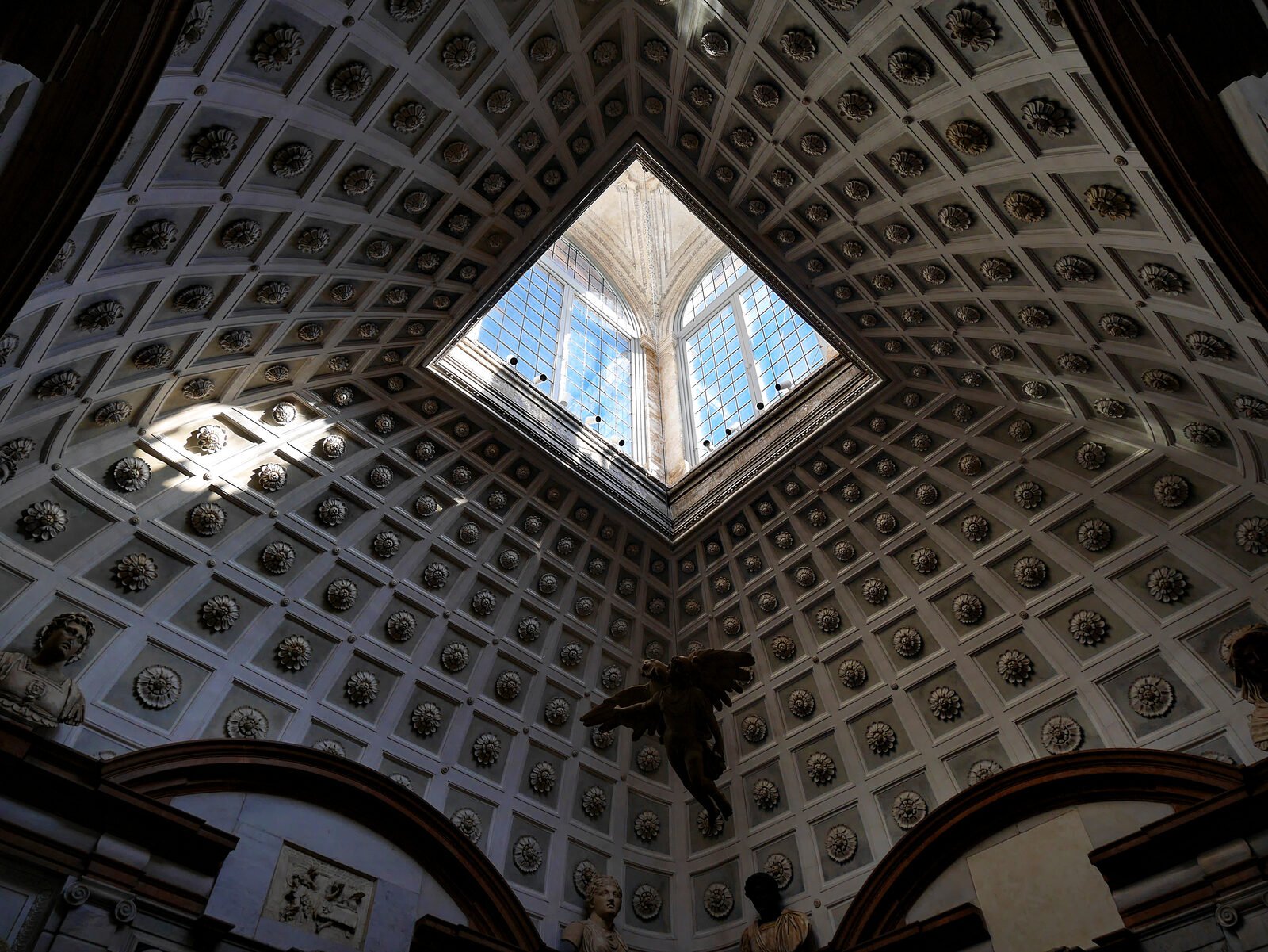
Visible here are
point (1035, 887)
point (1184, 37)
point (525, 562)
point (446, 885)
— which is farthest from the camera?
point (525, 562)

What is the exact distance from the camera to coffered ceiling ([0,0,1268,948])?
11266 mm

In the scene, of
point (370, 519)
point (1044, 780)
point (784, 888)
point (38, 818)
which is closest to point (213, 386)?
point (370, 519)

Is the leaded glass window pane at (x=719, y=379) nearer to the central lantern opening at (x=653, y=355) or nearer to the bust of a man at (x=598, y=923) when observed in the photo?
the central lantern opening at (x=653, y=355)

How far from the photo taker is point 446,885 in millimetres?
13922

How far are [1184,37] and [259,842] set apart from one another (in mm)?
13517

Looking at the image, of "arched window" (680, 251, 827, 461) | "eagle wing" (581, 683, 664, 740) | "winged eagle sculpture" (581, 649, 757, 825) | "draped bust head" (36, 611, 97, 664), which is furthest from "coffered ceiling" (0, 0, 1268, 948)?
"arched window" (680, 251, 827, 461)

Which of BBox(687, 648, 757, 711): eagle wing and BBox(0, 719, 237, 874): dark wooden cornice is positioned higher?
BBox(687, 648, 757, 711): eagle wing

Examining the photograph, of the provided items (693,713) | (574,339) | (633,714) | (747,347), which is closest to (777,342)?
(747,347)

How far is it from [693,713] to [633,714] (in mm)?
954

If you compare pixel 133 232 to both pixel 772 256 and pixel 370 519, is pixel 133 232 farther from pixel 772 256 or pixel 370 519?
pixel 772 256

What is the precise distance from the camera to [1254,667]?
37.3 ft

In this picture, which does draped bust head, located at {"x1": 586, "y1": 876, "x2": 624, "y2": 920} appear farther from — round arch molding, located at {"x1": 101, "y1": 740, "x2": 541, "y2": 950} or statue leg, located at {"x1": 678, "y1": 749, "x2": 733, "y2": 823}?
statue leg, located at {"x1": 678, "y1": 749, "x2": 733, "y2": 823}

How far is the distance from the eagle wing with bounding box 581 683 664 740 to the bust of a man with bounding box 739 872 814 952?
3226 mm

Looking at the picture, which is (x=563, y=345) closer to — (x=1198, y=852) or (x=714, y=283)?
(x=714, y=283)
